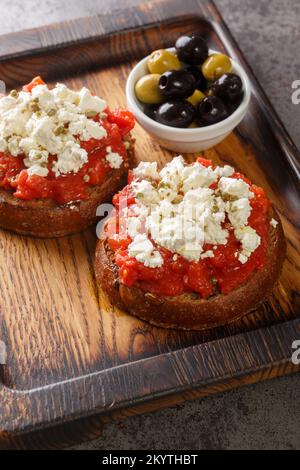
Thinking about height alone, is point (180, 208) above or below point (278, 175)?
above

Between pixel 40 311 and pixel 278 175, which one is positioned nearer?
pixel 40 311

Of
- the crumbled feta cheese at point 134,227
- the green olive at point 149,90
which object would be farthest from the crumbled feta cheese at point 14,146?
the green olive at point 149,90

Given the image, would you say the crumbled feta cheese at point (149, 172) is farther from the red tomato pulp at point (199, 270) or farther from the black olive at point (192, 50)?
the black olive at point (192, 50)

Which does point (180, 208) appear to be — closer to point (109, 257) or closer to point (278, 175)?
point (109, 257)

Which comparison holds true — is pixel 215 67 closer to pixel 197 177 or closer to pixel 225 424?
pixel 197 177

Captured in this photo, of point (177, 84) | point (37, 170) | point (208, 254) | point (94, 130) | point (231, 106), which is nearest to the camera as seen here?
point (208, 254)

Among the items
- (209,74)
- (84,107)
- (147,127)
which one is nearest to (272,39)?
(209,74)

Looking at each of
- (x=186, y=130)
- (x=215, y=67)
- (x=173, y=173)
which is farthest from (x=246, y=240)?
(x=215, y=67)
